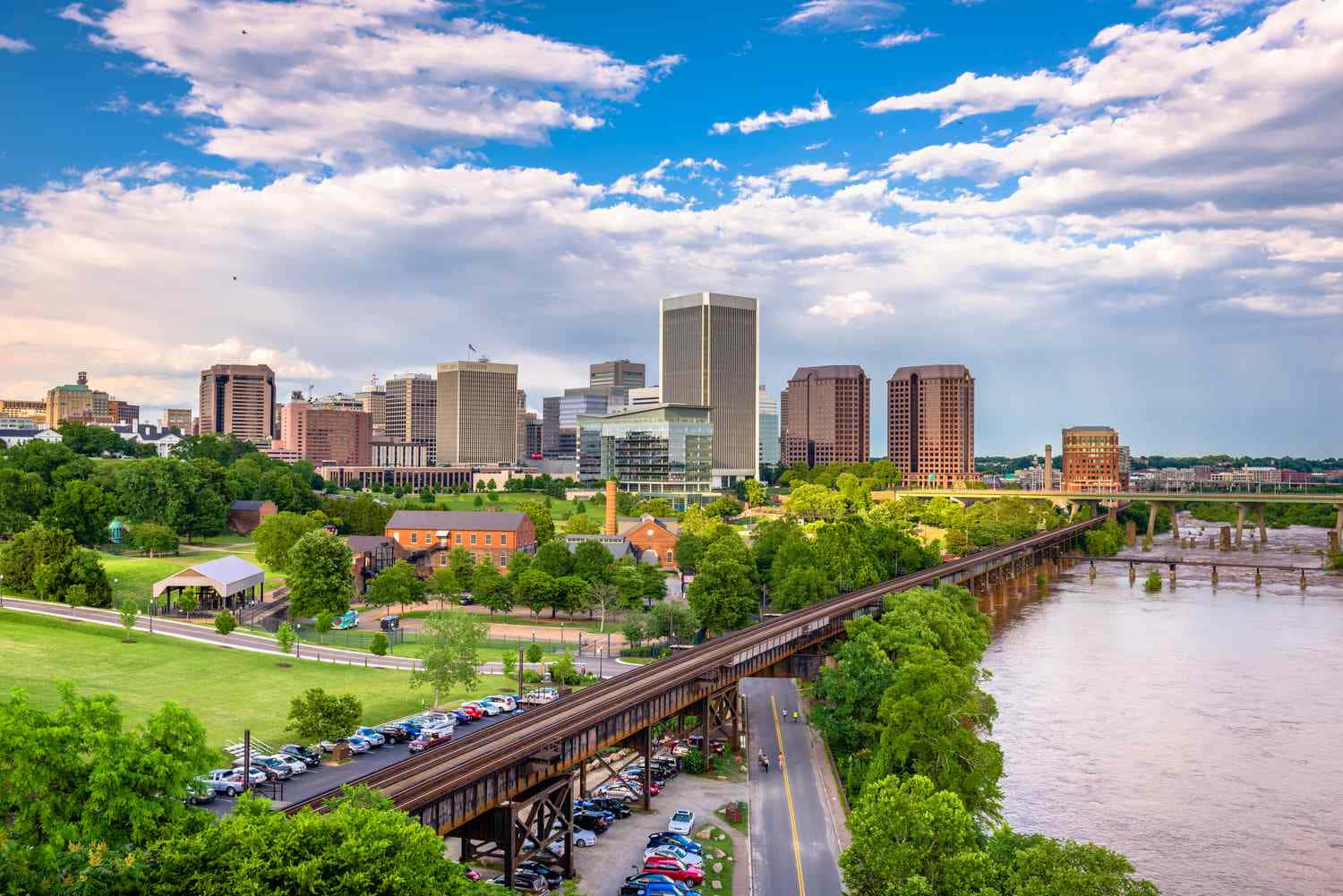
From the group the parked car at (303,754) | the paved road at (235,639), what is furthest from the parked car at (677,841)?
the paved road at (235,639)

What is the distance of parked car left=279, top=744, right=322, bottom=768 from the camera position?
54.0m

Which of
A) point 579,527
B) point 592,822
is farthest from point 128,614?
point 579,527

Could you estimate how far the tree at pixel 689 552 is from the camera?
Answer: 13375 cm

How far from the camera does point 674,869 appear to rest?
4397 cm

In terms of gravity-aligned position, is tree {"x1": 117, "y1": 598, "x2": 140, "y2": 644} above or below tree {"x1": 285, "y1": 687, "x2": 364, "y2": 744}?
above

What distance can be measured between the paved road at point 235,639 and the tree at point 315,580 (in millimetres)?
8357

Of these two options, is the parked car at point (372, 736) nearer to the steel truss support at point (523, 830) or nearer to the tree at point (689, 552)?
the steel truss support at point (523, 830)

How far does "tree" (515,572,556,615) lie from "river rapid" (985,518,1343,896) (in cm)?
4487

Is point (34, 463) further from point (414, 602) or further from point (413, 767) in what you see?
point (413, 767)

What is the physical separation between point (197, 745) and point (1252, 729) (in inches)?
2752

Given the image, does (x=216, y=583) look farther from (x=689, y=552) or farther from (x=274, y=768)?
(x=689, y=552)

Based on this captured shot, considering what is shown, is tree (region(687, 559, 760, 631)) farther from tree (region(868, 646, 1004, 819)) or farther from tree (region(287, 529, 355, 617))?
tree (region(868, 646, 1004, 819))

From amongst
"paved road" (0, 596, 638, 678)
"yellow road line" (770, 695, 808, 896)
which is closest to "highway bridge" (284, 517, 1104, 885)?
"yellow road line" (770, 695, 808, 896)

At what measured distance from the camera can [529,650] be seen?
81.4 m
